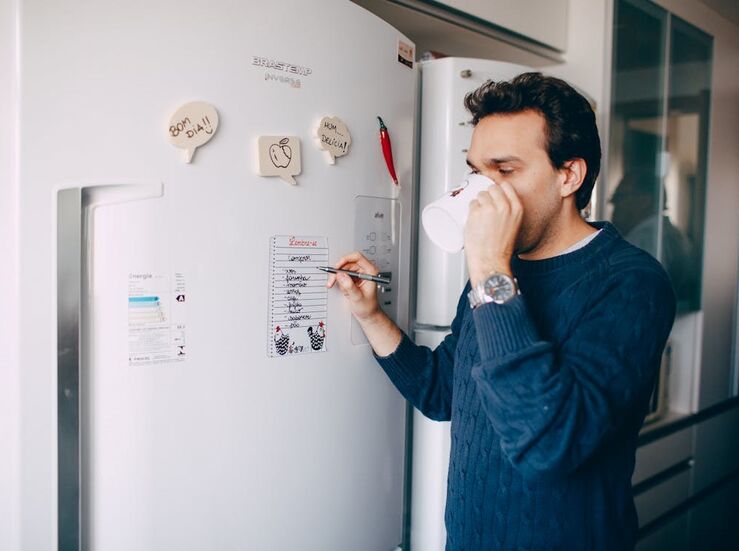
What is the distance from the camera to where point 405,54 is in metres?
1.23

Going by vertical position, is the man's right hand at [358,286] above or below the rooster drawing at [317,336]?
above

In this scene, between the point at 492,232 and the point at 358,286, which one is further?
the point at 358,286

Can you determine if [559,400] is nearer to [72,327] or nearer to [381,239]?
[381,239]

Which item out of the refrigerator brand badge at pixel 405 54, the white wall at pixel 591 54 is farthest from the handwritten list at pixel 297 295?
the white wall at pixel 591 54

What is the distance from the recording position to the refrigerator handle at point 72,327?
797 millimetres

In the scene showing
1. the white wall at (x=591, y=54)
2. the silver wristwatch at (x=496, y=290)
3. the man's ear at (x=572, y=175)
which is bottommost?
the silver wristwatch at (x=496, y=290)

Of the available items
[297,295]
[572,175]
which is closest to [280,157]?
[297,295]

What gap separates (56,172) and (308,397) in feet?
1.80

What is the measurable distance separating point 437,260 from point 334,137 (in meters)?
0.42

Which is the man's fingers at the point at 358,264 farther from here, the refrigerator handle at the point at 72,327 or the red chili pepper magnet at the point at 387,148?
the refrigerator handle at the point at 72,327

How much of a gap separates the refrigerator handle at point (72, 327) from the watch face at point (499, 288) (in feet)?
1.75

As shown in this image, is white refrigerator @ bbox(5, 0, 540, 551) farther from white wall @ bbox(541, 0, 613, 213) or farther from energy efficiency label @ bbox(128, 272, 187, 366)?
white wall @ bbox(541, 0, 613, 213)

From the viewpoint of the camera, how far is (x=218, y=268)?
94 cm

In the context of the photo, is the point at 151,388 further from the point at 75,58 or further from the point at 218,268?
the point at 75,58
